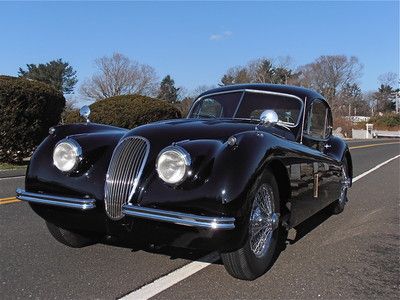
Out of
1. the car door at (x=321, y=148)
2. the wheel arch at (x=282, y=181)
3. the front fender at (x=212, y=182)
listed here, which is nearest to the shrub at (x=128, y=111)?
the car door at (x=321, y=148)

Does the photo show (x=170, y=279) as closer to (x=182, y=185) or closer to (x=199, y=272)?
(x=199, y=272)

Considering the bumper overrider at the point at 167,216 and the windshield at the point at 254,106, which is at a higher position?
the windshield at the point at 254,106

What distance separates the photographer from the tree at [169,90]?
96075 millimetres

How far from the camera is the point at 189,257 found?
480 centimetres

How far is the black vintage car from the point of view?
3.69 metres

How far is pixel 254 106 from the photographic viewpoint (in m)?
5.74

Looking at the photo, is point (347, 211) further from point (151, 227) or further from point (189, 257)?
point (151, 227)

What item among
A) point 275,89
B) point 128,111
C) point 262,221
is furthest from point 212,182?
point 128,111

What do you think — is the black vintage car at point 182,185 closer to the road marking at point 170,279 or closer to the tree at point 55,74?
the road marking at point 170,279

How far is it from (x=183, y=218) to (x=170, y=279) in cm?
79

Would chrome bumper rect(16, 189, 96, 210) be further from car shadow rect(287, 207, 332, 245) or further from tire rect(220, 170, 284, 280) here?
car shadow rect(287, 207, 332, 245)

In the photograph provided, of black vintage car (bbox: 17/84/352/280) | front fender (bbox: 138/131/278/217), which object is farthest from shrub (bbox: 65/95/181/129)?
front fender (bbox: 138/131/278/217)

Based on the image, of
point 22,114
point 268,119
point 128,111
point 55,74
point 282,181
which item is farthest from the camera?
point 55,74

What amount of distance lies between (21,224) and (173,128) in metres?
2.85
